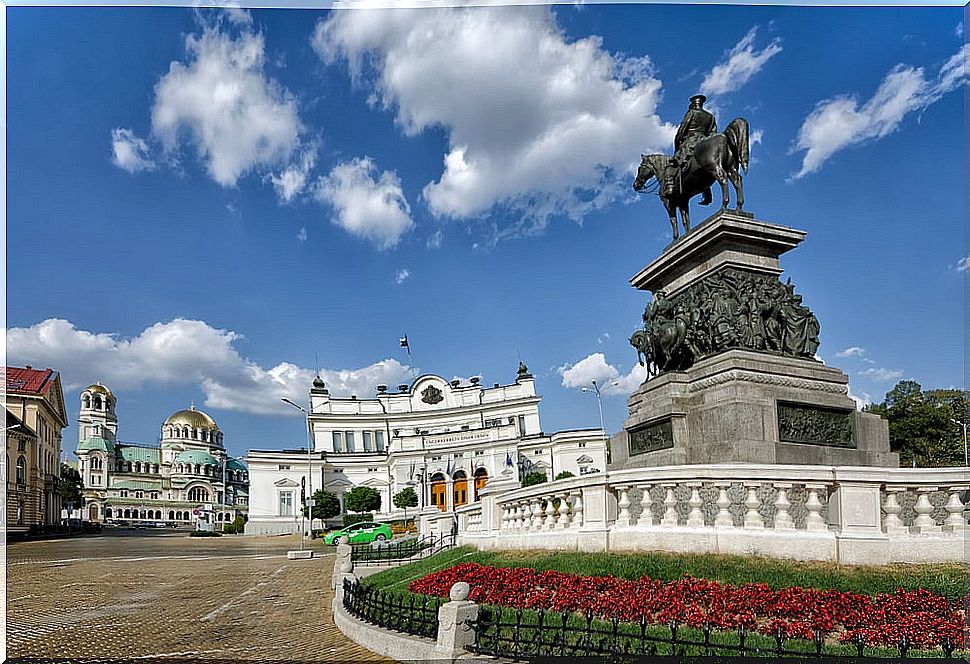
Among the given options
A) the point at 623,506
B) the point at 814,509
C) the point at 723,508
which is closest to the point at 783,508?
the point at 814,509

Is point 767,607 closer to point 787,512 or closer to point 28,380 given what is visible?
point 787,512

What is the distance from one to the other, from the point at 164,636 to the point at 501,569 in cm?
523

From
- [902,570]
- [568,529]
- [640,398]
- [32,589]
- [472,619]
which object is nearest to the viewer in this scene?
[472,619]

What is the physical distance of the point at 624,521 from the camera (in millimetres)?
11820

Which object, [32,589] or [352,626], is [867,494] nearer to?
[352,626]

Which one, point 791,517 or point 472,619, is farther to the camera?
point 791,517

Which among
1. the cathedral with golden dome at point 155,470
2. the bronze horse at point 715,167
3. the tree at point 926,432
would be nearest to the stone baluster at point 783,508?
the bronze horse at point 715,167

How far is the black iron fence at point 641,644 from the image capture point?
7.31m

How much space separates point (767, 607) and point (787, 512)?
2.47 m

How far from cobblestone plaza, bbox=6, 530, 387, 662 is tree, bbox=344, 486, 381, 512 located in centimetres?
4901

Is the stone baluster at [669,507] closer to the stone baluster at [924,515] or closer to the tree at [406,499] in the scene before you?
the stone baluster at [924,515]

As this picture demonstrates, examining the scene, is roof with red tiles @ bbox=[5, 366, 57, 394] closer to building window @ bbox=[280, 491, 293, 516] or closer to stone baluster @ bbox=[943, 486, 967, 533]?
building window @ bbox=[280, 491, 293, 516]

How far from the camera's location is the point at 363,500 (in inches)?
2911

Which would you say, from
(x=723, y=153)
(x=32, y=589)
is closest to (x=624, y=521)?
(x=723, y=153)
